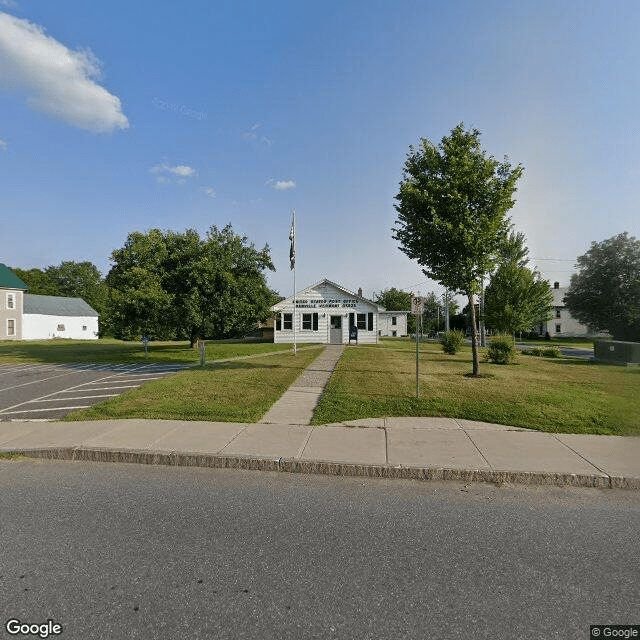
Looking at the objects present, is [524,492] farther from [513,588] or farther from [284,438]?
[284,438]

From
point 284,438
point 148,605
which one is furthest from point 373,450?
point 148,605

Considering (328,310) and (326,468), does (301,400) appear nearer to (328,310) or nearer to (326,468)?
(326,468)

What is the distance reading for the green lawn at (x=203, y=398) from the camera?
7.28m

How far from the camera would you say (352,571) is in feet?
9.23

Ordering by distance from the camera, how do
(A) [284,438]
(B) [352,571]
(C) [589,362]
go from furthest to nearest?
(C) [589,362]
(A) [284,438]
(B) [352,571]

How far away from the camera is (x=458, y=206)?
1063 cm

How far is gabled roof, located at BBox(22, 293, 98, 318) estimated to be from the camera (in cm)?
5140

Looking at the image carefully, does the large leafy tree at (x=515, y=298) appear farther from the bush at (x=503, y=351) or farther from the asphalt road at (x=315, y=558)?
the asphalt road at (x=315, y=558)

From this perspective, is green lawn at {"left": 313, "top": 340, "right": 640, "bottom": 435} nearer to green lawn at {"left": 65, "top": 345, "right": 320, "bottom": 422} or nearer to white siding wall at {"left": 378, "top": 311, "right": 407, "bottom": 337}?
green lawn at {"left": 65, "top": 345, "right": 320, "bottom": 422}

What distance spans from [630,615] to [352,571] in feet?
5.93

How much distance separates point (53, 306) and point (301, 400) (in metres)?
60.5

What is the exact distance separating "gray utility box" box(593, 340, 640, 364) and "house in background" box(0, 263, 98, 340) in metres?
60.6

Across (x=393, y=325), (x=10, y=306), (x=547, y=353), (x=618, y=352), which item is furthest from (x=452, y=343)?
(x=10, y=306)

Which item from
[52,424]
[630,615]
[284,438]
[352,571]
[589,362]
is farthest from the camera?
[589,362]
